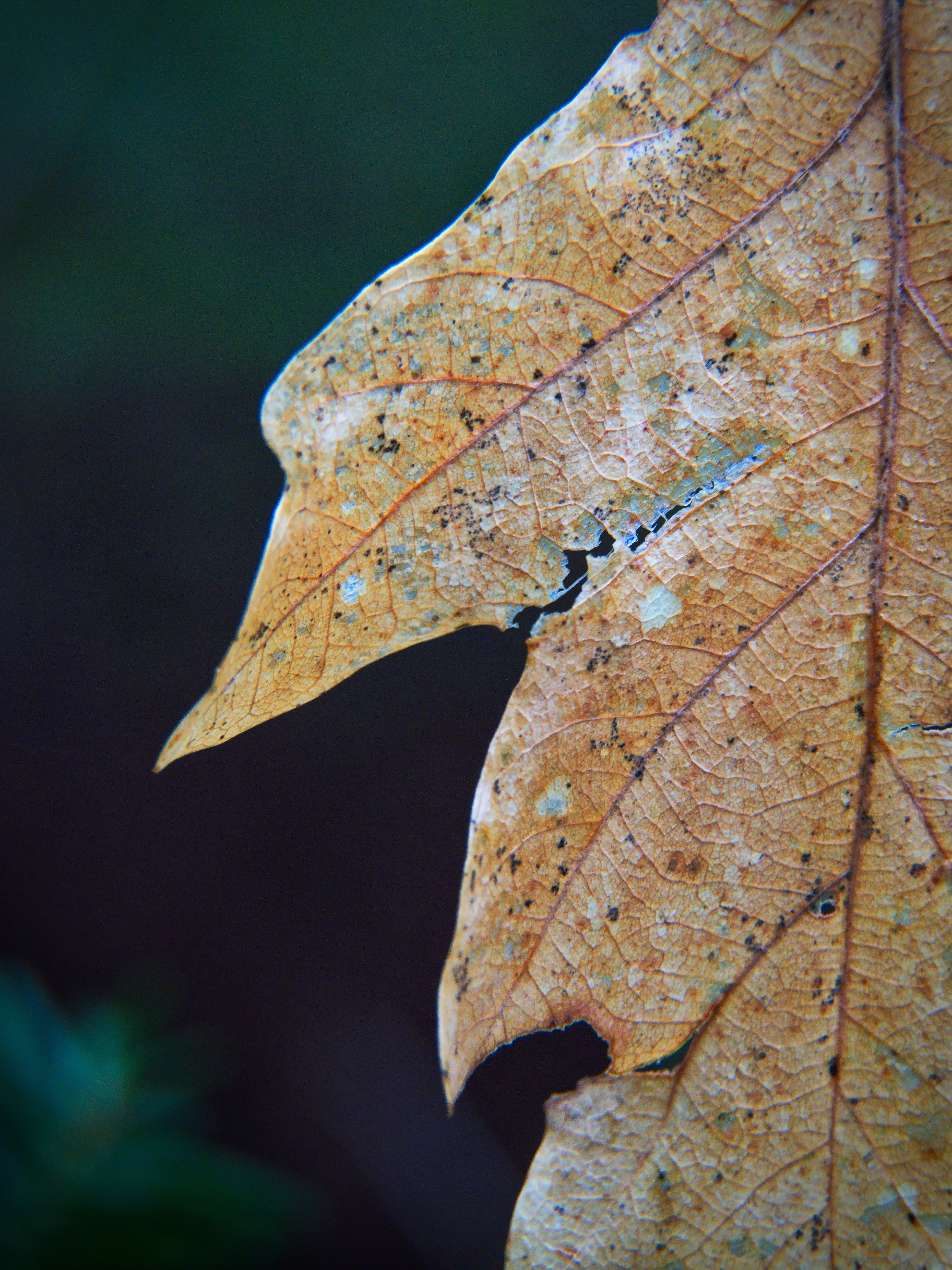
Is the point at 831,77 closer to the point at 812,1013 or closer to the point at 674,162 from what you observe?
the point at 674,162

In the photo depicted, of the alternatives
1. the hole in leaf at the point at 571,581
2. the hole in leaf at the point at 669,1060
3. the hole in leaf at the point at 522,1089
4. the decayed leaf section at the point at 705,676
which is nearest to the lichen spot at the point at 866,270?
the decayed leaf section at the point at 705,676

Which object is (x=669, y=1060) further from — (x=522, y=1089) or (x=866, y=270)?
(x=522, y=1089)

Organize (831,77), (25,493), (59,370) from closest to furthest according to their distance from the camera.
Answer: (831,77) → (59,370) → (25,493)

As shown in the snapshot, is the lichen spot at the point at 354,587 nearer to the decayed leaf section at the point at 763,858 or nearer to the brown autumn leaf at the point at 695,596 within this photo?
the brown autumn leaf at the point at 695,596

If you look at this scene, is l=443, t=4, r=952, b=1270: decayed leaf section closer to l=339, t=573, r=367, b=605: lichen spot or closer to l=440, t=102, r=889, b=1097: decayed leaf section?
l=440, t=102, r=889, b=1097: decayed leaf section

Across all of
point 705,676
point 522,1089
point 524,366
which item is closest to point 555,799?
point 705,676

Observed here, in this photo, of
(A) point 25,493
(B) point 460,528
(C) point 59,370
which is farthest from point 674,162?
(A) point 25,493
